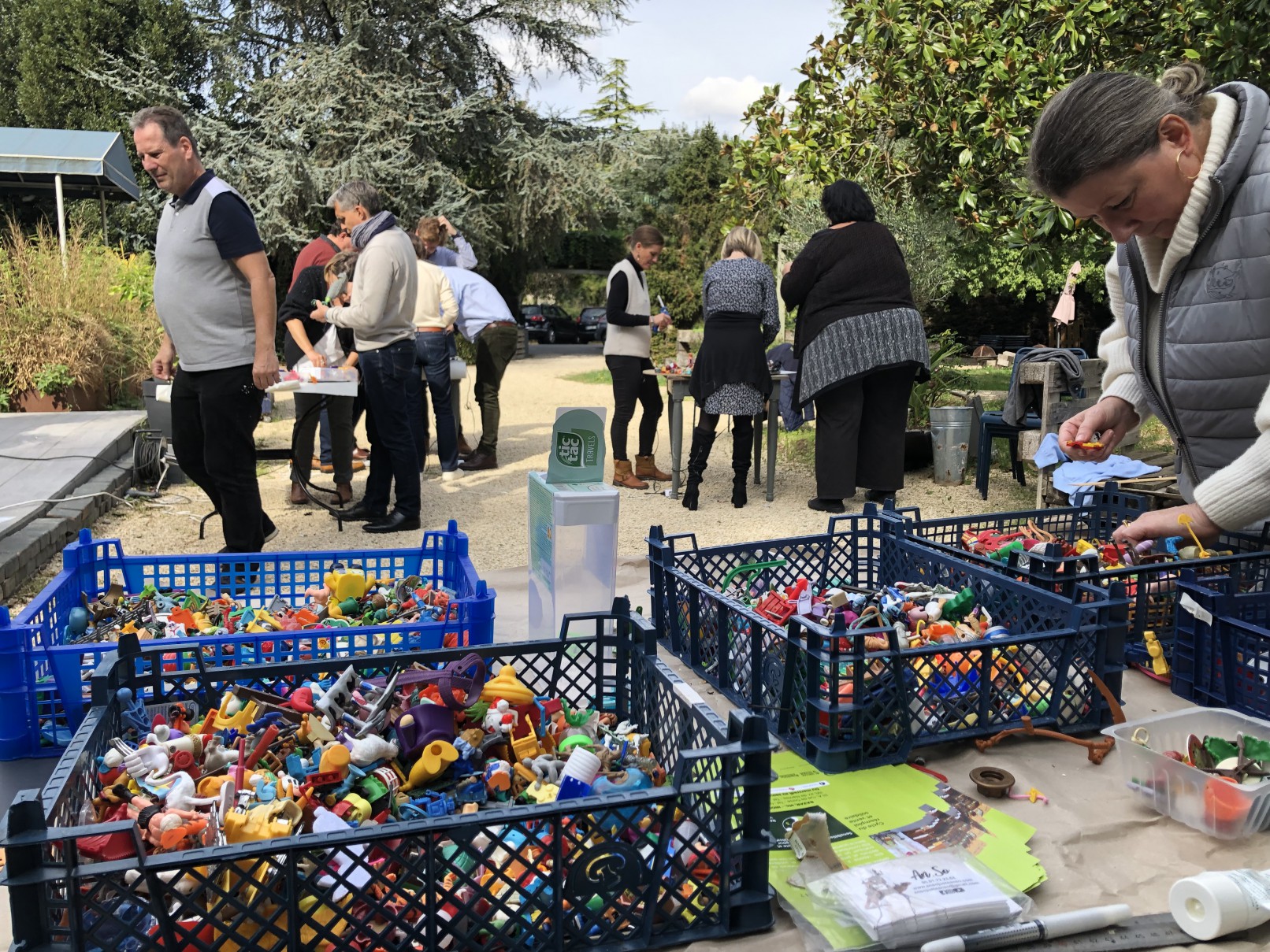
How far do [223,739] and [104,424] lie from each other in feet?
21.2

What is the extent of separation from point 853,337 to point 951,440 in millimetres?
1862

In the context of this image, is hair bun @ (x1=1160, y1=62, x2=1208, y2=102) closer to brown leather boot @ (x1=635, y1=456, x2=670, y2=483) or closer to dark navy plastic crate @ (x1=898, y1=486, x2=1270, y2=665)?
dark navy plastic crate @ (x1=898, y1=486, x2=1270, y2=665)

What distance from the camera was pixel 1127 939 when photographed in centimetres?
175

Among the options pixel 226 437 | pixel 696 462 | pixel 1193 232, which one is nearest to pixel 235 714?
pixel 226 437

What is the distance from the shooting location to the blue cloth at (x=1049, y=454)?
591cm

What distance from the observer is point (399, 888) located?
156 centimetres

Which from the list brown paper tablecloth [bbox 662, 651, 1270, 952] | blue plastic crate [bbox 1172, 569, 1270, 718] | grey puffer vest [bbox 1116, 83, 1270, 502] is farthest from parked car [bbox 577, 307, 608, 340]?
brown paper tablecloth [bbox 662, 651, 1270, 952]

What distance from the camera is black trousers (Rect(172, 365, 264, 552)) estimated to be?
396cm

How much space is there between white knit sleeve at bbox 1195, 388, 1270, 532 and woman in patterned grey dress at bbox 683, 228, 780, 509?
156 inches

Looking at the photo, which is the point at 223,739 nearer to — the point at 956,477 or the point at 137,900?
the point at 137,900

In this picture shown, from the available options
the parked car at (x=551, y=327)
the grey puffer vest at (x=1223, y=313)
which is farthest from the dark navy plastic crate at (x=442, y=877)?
the parked car at (x=551, y=327)

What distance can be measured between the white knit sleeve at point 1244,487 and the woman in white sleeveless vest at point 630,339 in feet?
15.5

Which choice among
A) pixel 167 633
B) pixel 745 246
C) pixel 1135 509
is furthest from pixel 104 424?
pixel 1135 509

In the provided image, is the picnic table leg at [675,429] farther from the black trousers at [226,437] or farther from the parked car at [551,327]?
the parked car at [551,327]
